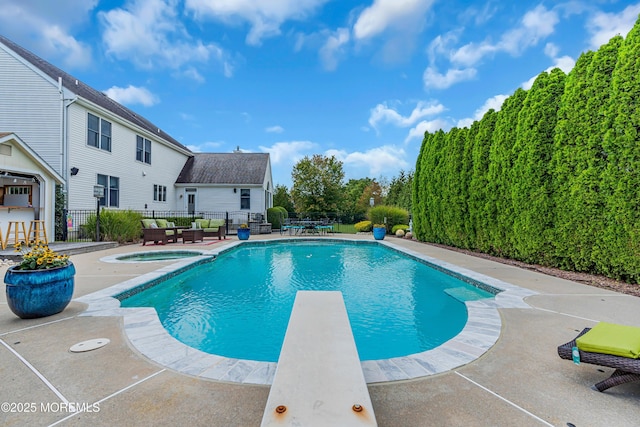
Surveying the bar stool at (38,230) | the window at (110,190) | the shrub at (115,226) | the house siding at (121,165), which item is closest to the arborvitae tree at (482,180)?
the shrub at (115,226)

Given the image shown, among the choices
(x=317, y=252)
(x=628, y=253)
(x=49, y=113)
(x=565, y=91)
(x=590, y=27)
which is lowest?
(x=317, y=252)

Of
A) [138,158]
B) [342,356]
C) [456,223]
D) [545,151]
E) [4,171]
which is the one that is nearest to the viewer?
[342,356]

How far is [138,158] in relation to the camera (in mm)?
16859

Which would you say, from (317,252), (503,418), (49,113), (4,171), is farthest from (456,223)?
(49,113)

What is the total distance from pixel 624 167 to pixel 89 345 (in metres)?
9.18

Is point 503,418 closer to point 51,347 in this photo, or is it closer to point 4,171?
point 51,347

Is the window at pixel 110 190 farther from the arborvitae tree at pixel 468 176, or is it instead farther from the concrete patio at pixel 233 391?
the arborvitae tree at pixel 468 176

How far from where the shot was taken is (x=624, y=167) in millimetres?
5883

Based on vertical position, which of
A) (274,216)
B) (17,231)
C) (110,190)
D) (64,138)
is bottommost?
(17,231)

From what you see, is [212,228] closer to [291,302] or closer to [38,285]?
[291,302]

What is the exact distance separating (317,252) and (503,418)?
10486 millimetres

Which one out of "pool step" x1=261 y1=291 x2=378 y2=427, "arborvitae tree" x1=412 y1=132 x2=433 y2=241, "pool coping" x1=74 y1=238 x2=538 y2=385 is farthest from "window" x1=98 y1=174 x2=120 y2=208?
"arborvitae tree" x1=412 y1=132 x2=433 y2=241

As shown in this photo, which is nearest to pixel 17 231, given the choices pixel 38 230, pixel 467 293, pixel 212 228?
pixel 38 230

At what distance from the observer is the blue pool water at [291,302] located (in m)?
4.03
